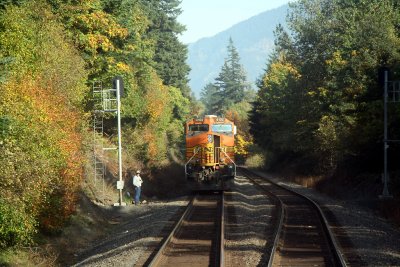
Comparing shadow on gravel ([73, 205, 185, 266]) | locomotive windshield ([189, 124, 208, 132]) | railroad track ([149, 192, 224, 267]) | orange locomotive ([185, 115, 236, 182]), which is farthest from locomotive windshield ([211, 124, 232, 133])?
railroad track ([149, 192, 224, 267])

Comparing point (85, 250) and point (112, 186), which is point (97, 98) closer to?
point (112, 186)

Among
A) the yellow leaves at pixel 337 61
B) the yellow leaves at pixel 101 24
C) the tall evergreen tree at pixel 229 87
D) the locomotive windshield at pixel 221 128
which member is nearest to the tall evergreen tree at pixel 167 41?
the yellow leaves at pixel 337 61

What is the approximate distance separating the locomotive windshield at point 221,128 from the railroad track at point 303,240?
30.1ft

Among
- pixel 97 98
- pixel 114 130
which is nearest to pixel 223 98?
pixel 114 130

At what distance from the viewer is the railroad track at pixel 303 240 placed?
14.9 metres

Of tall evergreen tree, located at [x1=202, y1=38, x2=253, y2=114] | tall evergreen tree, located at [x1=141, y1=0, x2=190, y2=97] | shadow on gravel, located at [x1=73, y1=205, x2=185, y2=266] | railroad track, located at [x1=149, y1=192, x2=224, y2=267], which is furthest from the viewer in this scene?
tall evergreen tree, located at [x1=202, y1=38, x2=253, y2=114]

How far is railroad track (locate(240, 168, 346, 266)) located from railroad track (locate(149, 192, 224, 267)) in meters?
1.60

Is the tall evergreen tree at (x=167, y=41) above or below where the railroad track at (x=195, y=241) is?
above

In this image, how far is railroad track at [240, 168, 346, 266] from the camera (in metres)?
14.9

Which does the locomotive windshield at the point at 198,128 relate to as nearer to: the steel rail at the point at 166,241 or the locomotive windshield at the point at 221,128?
the locomotive windshield at the point at 221,128

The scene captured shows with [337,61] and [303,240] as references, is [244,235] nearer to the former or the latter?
[303,240]

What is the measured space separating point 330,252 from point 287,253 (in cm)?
108

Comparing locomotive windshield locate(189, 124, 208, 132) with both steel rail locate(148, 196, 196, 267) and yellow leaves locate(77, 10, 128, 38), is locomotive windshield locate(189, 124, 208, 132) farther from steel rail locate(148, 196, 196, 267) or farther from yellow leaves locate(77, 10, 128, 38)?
steel rail locate(148, 196, 196, 267)

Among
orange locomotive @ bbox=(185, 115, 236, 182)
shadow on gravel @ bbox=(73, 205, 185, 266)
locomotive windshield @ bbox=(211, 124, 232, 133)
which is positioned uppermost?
locomotive windshield @ bbox=(211, 124, 232, 133)
